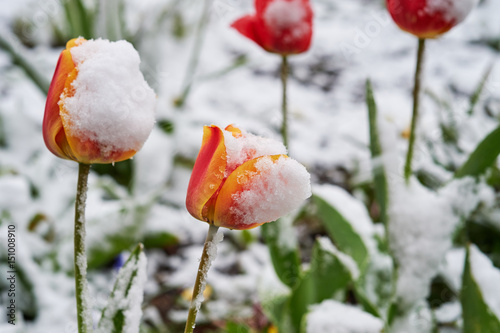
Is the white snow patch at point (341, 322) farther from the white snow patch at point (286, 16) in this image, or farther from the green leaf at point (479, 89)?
the green leaf at point (479, 89)

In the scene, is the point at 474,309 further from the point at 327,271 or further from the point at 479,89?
the point at 479,89

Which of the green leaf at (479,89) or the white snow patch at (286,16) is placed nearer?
the white snow patch at (286,16)

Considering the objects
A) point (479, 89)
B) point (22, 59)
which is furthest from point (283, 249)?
point (22, 59)

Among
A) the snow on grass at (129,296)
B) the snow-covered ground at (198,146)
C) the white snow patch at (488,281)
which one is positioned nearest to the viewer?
the snow on grass at (129,296)

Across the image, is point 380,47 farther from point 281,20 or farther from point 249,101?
point 281,20

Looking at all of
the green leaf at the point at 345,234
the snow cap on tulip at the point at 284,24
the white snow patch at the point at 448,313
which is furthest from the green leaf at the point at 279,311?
the snow cap on tulip at the point at 284,24

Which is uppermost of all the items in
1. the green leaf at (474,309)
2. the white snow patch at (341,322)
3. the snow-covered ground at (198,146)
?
the green leaf at (474,309)

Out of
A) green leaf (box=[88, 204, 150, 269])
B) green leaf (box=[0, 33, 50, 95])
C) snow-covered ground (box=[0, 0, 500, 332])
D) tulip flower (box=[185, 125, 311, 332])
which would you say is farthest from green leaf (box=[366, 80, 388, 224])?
green leaf (box=[0, 33, 50, 95])
